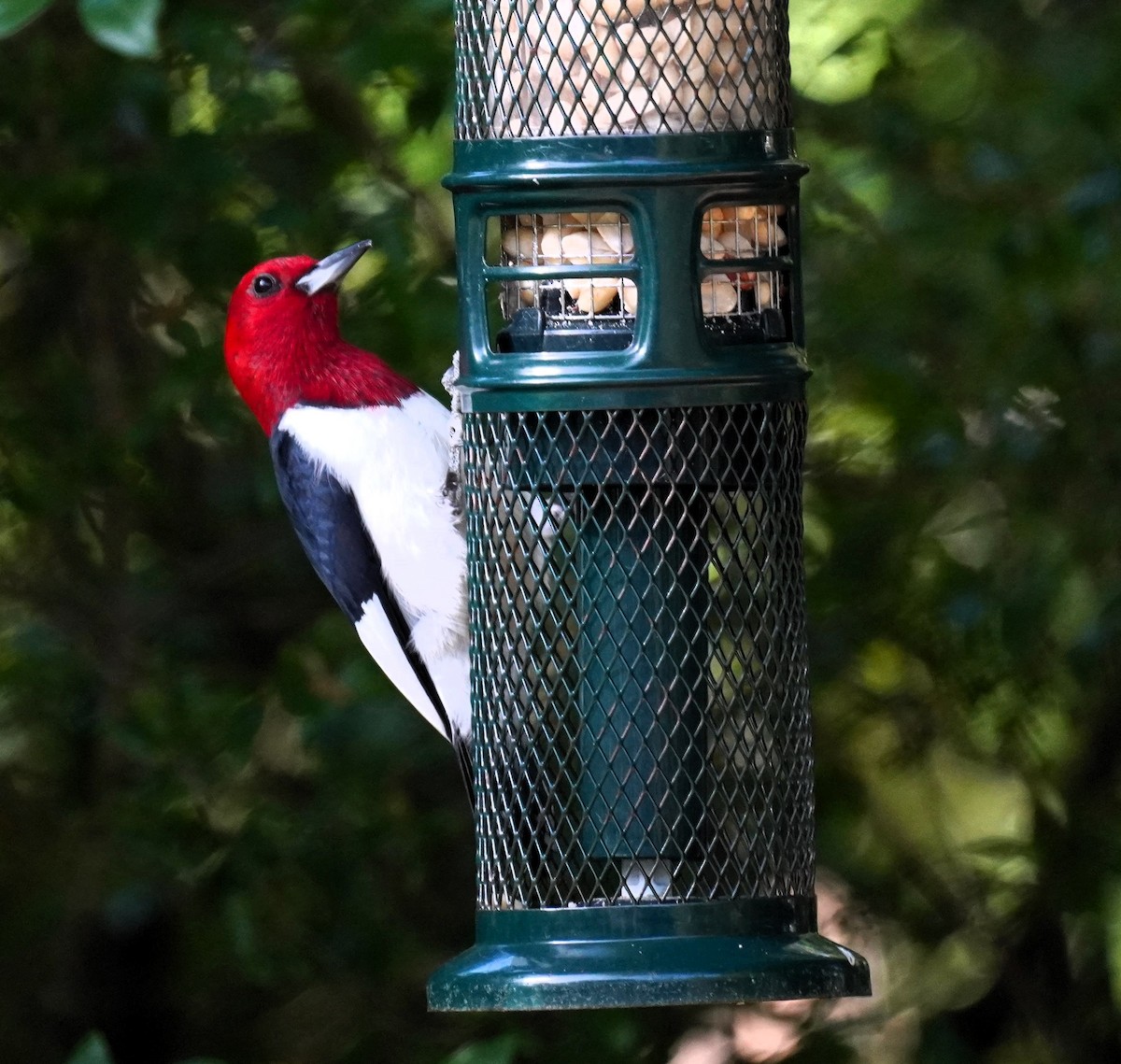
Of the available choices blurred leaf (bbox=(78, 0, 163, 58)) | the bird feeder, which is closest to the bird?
the bird feeder

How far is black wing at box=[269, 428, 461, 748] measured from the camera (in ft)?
13.9

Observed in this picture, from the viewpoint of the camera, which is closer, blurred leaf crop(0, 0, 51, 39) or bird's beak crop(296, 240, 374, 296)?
blurred leaf crop(0, 0, 51, 39)

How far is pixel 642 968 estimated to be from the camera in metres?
2.78

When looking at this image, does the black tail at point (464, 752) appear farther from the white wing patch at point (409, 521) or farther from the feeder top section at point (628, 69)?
the feeder top section at point (628, 69)

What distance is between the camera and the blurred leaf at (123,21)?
2.50m

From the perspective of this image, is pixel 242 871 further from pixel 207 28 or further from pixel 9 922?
pixel 207 28

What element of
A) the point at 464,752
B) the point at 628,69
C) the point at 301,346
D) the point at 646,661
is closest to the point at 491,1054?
the point at 646,661

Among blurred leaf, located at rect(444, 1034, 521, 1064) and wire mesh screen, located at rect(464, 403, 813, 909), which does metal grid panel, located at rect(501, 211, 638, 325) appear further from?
blurred leaf, located at rect(444, 1034, 521, 1064)

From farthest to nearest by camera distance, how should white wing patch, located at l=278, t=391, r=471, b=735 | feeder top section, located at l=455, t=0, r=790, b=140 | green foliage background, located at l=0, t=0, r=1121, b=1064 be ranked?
1. green foliage background, located at l=0, t=0, r=1121, b=1064
2. white wing patch, located at l=278, t=391, r=471, b=735
3. feeder top section, located at l=455, t=0, r=790, b=140

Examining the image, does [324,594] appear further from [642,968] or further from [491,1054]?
[642,968]

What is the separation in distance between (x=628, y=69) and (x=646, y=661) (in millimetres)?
816

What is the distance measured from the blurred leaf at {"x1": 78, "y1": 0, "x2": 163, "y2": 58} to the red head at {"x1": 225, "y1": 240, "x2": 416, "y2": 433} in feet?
5.65

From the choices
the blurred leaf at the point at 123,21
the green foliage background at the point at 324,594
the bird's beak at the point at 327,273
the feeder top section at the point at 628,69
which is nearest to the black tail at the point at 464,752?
the green foliage background at the point at 324,594

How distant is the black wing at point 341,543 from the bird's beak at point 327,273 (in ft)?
1.00
